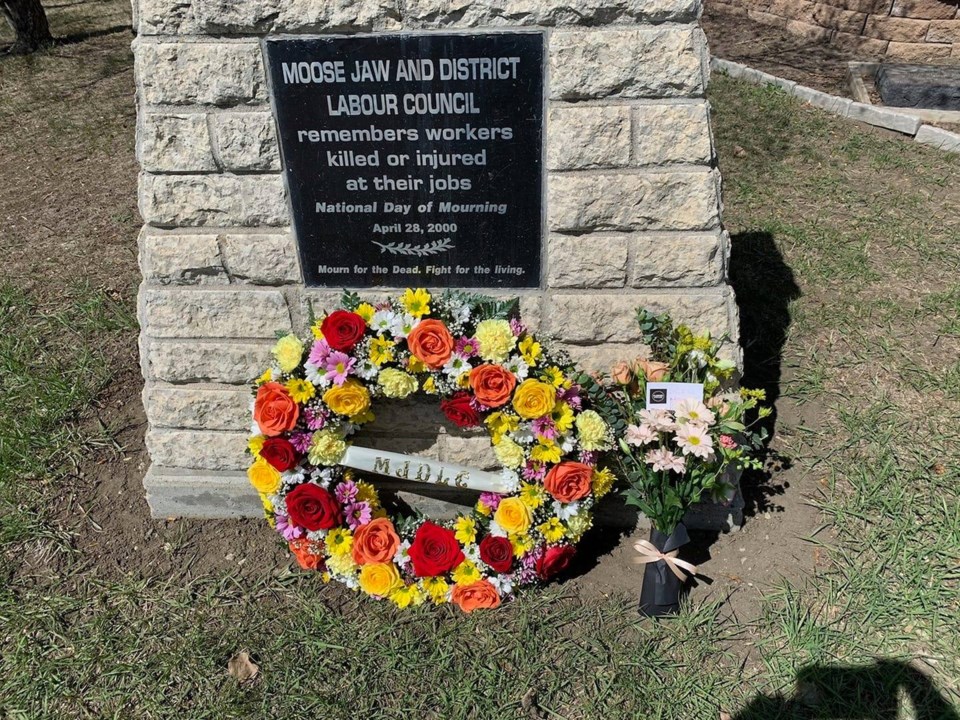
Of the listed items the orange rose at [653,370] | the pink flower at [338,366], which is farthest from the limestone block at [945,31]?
the pink flower at [338,366]

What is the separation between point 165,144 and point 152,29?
1.13ft

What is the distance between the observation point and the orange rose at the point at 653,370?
2471 millimetres

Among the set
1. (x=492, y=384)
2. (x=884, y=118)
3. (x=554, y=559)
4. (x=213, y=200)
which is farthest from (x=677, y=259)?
(x=884, y=118)

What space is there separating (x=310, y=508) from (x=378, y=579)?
1.14 ft

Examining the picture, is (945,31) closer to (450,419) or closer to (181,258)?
(450,419)

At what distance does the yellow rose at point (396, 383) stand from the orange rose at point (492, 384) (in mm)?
227

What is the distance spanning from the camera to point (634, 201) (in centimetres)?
238

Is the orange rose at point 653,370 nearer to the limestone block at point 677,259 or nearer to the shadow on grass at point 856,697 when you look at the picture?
the limestone block at point 677,259

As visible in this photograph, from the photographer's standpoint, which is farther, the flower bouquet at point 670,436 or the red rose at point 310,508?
the red rose at point 310,508

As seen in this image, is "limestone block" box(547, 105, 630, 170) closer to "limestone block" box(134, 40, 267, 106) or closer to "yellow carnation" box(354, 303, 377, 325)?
"yellow carnation" box(354, 303, 377, 325)

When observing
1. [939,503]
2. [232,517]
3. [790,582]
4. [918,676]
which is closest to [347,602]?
[232,517]

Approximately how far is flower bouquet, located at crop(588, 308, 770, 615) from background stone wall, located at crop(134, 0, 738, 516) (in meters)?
0.13

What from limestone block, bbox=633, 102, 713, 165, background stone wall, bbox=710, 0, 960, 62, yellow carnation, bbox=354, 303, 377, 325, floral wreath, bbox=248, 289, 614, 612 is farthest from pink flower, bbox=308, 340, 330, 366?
background stone wall, bbox=710, 0, 960, 62

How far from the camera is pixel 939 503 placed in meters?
2.81
